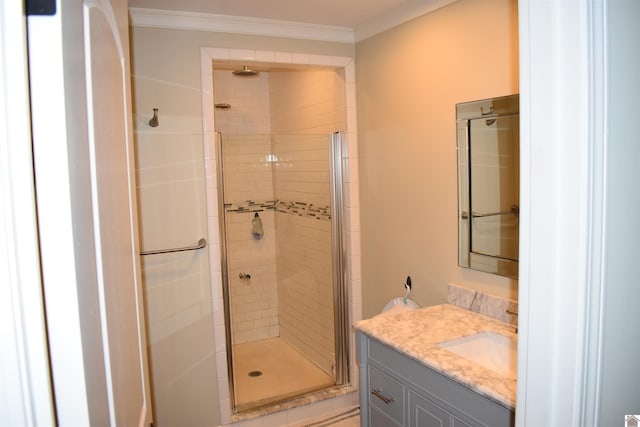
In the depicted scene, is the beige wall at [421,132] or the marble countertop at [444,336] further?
the beige wall at [421,132]

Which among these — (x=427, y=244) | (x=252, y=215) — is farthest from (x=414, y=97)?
(x=252, y=215)

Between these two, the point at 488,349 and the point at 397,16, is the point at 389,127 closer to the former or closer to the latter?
the point at 397,16

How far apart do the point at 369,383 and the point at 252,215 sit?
2.10 meters

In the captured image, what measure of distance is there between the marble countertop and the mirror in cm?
25

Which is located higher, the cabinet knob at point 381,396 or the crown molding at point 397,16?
the crown molding at point 397,16

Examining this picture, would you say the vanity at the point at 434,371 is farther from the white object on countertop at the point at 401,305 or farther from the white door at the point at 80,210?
the white door at the point at 80,210

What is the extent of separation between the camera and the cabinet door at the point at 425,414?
1.74 meters

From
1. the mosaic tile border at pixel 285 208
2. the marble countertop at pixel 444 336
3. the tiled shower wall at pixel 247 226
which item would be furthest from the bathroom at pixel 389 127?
the tiled shower wall at pixel 247 226

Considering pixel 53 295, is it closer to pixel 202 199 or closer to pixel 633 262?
pixel 633 262

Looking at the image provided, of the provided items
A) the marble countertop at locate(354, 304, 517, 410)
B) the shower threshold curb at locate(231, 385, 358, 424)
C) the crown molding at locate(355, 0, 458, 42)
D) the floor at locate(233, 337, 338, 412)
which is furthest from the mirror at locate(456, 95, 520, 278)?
the floor at locate(233, 337, 338, 412)

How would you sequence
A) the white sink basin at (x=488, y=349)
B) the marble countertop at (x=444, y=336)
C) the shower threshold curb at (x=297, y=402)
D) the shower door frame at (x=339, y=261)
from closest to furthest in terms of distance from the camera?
the marble countertop at (x=444, y=336) < the white sink basin at (x=488, y=349) < the shower threshold curb at (x=297, y=402) < the shower door frame at (x=339, y=261)

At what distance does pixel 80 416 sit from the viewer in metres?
0.53

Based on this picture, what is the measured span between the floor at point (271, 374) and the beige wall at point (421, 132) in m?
0.69

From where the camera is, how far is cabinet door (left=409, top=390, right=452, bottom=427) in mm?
1738
